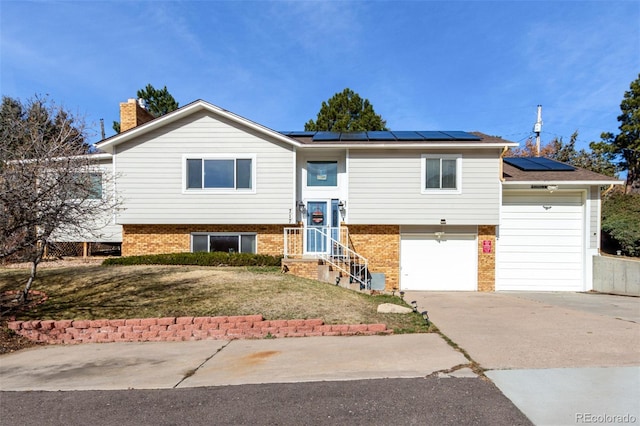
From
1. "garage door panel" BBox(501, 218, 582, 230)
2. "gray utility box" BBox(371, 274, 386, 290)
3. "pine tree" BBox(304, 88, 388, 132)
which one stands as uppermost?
"pine tree" BBox(304, 88, 388, 132)

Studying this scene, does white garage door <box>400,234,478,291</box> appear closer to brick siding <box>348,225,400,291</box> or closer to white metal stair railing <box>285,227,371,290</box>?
brick siding <box>348,225,400,291</box>

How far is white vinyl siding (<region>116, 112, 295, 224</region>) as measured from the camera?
1255 centimetres

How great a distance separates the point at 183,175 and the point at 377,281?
25.8 feet

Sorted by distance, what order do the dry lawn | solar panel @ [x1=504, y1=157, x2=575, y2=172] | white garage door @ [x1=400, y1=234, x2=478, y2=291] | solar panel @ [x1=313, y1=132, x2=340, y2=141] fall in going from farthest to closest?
solar panel @ [x1=313, y1=132, x2=340, y2=141]
solar panel @ [x1=504, y1=157, x2=575, y2=172]
white garage door @ [x1=400, y1=234, x2=478, y2=291]
the dry lawn

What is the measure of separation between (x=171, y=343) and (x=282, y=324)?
2026 mm

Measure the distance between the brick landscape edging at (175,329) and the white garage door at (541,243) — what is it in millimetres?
8318

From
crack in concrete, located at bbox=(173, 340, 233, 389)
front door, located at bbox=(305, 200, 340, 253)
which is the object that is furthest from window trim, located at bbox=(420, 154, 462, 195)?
crack in concrete, located at bbox=(173, 340, 233, 389)

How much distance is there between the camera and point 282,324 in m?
6.58

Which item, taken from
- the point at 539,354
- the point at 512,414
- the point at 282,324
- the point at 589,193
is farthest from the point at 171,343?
the point at 589,193

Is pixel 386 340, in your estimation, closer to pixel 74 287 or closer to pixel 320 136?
pixel 74 287

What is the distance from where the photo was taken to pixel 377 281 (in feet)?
37.5

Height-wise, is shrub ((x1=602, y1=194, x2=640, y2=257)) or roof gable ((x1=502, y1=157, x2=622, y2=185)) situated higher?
roof gable ((x1=502, y1=157, x2=622, y2=185))

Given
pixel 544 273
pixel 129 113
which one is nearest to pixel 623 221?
pixel 544 273

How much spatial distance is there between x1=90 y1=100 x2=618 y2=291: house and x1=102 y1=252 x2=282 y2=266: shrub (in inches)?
33.8
